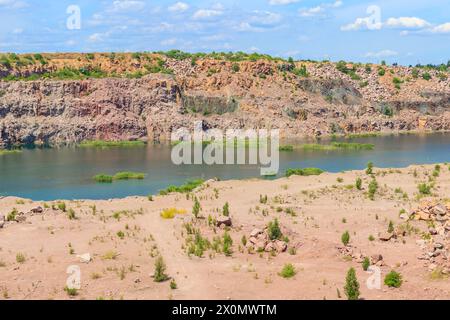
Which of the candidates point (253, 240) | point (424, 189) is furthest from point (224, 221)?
point (424, 189)

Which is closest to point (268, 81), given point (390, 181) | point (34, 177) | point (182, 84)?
point (182, 84)

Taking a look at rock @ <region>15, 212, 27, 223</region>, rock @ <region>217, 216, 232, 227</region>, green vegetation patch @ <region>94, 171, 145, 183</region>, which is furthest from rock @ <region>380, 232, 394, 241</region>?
green vegetation patch @ <region>94, 171, 145, 183</region>

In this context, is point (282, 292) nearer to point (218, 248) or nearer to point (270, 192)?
point (218, 248)

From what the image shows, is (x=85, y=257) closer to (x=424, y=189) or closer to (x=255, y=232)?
(x=255, y=232)
